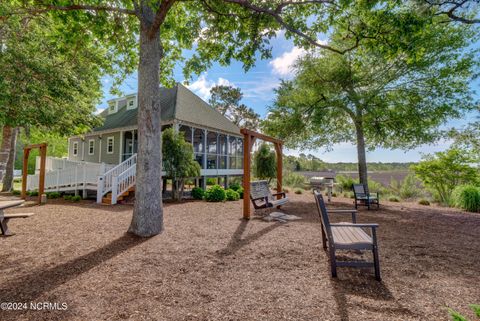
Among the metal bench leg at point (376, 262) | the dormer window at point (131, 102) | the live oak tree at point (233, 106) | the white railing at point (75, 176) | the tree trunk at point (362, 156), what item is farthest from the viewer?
the live oak tree at point (233, 106)

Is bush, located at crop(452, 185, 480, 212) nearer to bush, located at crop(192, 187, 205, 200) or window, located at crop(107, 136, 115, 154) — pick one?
bush, located at crop(192, 187, 205, 200)

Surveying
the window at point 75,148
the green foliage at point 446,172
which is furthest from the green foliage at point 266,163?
the window at point 75,148

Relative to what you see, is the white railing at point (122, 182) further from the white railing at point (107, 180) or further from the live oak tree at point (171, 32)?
the live oak tree at point (171, 32)

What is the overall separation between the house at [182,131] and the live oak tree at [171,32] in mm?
5550

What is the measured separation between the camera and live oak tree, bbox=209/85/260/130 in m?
30.4

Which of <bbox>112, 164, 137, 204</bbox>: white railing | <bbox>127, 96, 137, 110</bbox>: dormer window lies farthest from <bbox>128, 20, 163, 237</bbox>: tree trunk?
<bbox>127, 96, 137, 110</bbox>: dormer window

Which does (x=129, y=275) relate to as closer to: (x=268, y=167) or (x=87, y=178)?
(x=87, y=178)

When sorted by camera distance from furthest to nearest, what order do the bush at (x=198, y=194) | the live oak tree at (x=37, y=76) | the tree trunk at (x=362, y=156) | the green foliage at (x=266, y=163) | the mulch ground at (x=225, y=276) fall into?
1. the green foliage at (x=266, y=163)
2. the tree trunk at (x=362, y=156)
3. the bush at (x=198, y=194)
4. the live oak tree at (x=37, y=76)
5. the mulch ground at (x=225, y=276)

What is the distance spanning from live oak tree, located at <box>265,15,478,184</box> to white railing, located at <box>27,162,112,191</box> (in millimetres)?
9284

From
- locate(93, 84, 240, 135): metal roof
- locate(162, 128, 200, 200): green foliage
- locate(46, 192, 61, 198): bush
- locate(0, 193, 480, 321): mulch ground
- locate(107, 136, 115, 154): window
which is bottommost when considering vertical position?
locate(0, 193, 480, 321): mulch ground

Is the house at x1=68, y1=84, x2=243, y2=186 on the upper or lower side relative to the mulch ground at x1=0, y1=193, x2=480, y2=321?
upper

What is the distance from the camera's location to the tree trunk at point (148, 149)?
203 inches

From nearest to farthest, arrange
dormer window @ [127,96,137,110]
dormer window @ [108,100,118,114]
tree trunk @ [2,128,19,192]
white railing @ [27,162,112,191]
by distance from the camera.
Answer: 1. white railing @ [27,162,112,191]
2. tree trunk @ [2,128,19,192]
3. dormer window @ [127,96,137,110]
4. dormer window @ [108,100,118,114]

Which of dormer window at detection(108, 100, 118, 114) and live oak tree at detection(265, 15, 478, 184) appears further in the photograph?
dormer window at detection(108, 100, 118, 114)
